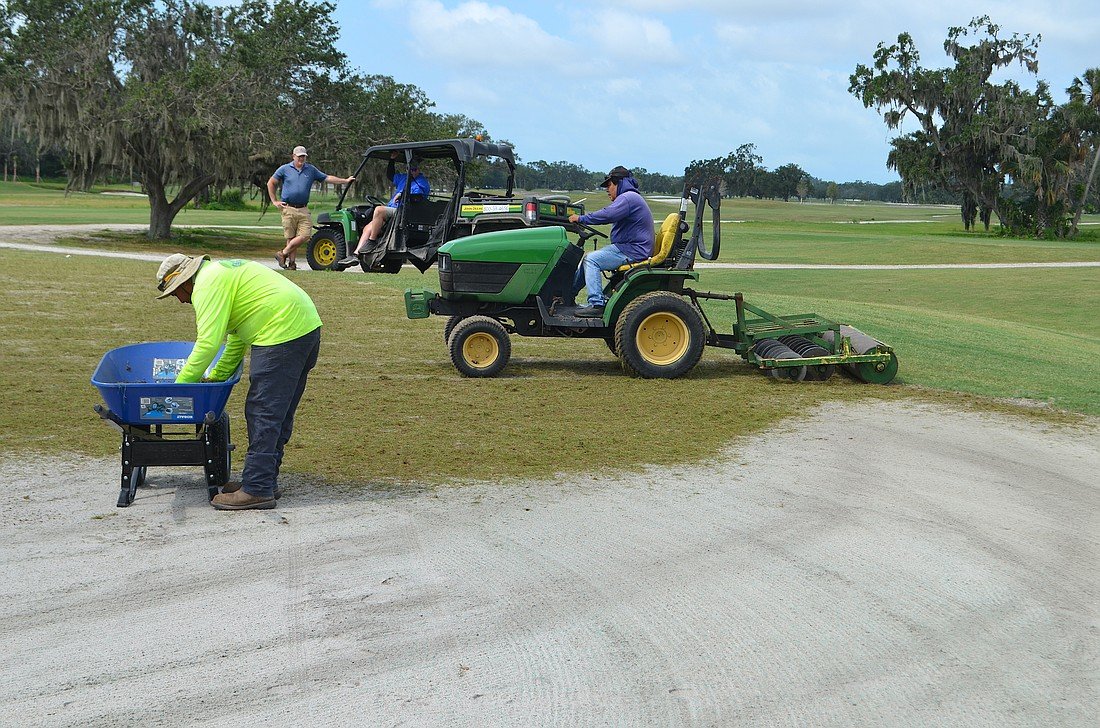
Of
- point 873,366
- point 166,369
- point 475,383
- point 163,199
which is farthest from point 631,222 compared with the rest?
point 163,199

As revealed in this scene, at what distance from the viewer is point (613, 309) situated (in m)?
11.0

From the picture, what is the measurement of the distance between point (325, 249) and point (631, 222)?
12.7 m

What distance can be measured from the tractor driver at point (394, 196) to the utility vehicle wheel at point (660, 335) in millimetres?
8112

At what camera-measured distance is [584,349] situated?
13.3 metres

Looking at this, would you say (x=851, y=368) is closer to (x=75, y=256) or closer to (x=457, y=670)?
(x=457, y=670)

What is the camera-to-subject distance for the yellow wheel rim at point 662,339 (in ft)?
36.0

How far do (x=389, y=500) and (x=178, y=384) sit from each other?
1.41 metres

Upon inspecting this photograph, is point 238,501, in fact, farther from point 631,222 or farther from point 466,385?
point 631,222

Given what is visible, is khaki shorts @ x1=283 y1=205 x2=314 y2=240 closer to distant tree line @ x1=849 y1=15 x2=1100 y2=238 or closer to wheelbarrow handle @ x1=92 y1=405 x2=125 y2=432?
wheelbarrow handle @ x1=92 y1=405 x2=125 y2=432

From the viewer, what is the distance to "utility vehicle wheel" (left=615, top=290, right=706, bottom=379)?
1085 cm

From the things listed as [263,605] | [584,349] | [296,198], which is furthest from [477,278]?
[296,198]

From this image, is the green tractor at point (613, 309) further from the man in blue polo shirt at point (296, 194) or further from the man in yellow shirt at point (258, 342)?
the man in blue polo shirt at point (296, 194)

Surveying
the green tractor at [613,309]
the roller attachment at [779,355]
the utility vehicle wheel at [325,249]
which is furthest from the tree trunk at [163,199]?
the roller attachment at [779,355]

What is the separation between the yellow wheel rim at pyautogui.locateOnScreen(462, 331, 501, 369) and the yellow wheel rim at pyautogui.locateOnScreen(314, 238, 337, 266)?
12.0m
